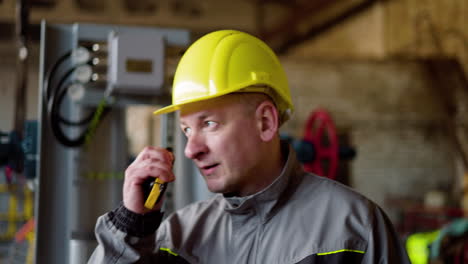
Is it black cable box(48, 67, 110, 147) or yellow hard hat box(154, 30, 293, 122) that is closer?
yellow hard hat box(154, 30, 293, 122)

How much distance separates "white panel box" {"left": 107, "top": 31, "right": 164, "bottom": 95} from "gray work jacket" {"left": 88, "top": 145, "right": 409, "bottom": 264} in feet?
3.92

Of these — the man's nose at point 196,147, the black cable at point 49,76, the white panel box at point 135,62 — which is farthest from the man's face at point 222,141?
the black cable at point 49,76

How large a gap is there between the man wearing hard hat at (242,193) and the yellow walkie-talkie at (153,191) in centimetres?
2

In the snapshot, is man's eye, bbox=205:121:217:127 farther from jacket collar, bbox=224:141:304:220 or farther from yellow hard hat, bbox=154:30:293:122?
jacket collar, bbox=224:141:304:220

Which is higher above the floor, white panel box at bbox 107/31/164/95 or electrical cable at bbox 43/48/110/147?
white panel box at bbox 107/31/164/95

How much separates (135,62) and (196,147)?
1.33 metres

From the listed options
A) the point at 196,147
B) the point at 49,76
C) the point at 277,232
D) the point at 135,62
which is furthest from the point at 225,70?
the point at 49,76

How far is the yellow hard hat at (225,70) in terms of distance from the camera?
1277 millimetres

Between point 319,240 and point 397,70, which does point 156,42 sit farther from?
point 397,70

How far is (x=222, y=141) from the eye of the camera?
4.09ft

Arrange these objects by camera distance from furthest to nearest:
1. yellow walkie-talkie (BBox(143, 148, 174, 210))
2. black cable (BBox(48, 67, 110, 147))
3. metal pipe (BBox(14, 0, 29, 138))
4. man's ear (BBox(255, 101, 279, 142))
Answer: metal pipe (BBox(14, 0, 29, 138))
black cable (BBox(48, 67, 110, 147))
man's ear (BBox(255, 101, 279, 142))
yellow walkie-talkie (BBox(143, 148, 174, 210))

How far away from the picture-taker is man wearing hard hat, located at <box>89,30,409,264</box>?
122 centimetres

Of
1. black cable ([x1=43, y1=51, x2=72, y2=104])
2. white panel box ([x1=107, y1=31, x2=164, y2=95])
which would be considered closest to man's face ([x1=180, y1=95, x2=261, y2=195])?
white panel box ([x1=107, y1=31, x2=164, y2=95])

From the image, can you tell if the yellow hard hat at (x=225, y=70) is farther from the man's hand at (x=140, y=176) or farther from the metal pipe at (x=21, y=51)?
the metal pipe at (x=21, y=51)
